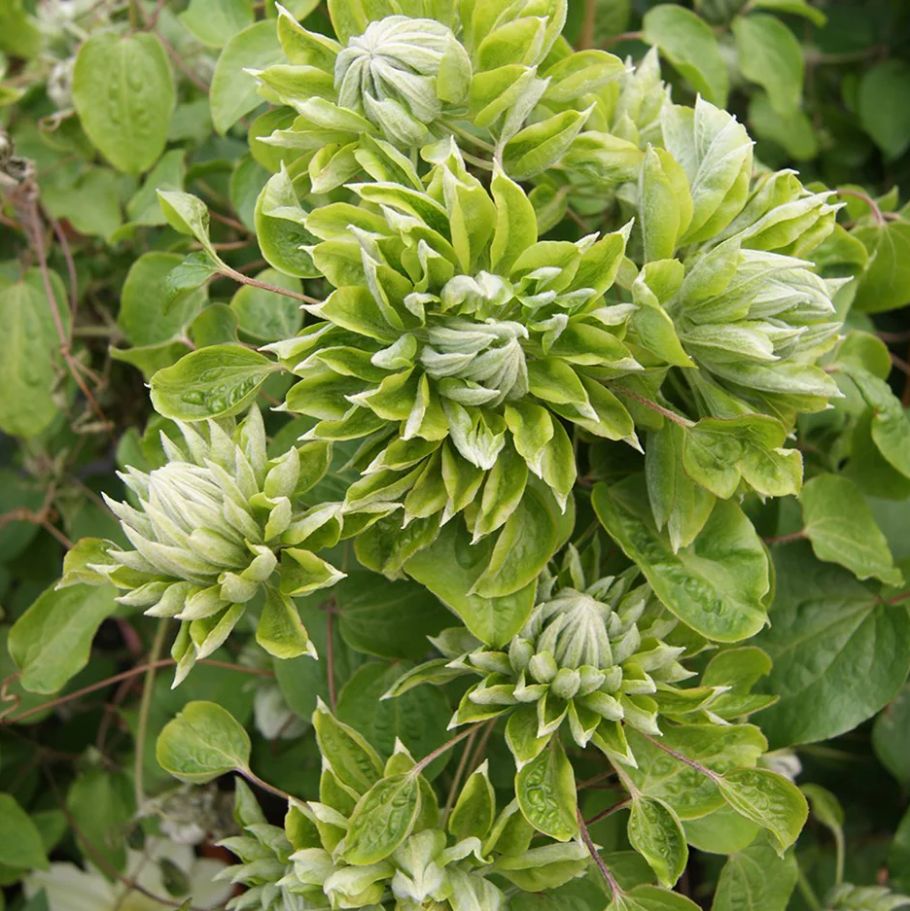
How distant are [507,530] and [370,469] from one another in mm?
72

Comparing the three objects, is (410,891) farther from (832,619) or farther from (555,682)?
(832,619)

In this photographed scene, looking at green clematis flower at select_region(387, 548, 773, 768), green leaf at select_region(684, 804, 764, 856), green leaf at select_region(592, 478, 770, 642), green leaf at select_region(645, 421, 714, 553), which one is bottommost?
green leaf at select_region(684, 804, 764, 856)

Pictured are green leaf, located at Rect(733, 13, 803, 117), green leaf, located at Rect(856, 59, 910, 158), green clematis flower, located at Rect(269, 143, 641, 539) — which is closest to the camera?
green clematis flower, located at Rect(269, 143, 641, 539)

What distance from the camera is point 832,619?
633mm

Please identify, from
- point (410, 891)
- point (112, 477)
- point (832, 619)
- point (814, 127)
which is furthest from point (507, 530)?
point (814, 127)

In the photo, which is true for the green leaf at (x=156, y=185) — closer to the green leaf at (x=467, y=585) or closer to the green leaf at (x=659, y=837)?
the green leaf at (x=467, y=585)

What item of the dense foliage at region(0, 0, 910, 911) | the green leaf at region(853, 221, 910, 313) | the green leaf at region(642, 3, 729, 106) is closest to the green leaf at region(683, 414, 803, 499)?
the dense foliage at region(0, 0, 910, 911)

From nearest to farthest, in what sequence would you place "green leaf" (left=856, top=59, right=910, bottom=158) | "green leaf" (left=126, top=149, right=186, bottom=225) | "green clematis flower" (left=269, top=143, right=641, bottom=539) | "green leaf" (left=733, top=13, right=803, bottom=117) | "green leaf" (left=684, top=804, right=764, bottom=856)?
1. "green clematis flower" (left=269, top=143, right=641, bottom=539)
2. "green leaf" (left=684, top=804, right=764, bottom=856)
3. "green leaf" (left=126, top=149, right=186, bottom=225)
4. "green leaf" (left=733, top=13, right=803, bottom=117)
5. "green leaf" (left=856, top=59, right=910, bottom=158)

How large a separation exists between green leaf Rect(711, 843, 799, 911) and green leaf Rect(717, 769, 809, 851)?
98 millimetres

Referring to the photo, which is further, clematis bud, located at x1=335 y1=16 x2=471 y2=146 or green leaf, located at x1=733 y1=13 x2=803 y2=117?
green leaf, located at x1=733 y1=13 x2=803 y2=117

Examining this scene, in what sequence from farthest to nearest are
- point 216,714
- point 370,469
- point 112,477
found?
point 112,477 < point 216,714 < point 370,469

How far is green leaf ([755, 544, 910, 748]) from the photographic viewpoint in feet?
1.96

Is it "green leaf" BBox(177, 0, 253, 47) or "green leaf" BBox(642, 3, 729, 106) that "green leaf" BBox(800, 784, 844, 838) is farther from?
"green leaf" BBox(177, 0, 253, 47)

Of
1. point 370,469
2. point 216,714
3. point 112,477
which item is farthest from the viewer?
point 112,477
